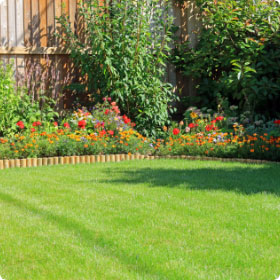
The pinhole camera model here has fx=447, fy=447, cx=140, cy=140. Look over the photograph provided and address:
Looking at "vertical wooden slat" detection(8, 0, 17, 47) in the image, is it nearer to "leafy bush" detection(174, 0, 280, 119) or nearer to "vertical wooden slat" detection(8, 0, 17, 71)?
"vertical wooden slat" detection(8, 0, 17, 71)

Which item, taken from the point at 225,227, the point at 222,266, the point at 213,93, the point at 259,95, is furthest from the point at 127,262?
the point at 213,93

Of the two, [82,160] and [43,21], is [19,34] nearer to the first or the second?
[43,21]

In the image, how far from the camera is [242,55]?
9734mm

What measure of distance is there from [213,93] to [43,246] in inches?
294

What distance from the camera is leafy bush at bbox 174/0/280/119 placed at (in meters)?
9.30

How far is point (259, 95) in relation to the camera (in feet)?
30.2

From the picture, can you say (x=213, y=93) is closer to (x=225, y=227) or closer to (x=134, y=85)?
(x=134, y=85)

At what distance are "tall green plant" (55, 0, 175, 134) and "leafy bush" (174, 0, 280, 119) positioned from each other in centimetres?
142

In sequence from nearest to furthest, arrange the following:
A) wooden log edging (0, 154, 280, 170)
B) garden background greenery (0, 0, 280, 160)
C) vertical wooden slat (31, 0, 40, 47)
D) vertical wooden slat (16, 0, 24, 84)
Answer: wooden log edging (0, 154, 280, 170) → garden background greenery (0, 0, 280, 160) → vertical wooden slat (16, 0, 24, 84) → vertical wooden slat (31, 0, 40, 47)

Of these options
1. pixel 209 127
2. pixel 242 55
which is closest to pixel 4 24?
pixel 209 127

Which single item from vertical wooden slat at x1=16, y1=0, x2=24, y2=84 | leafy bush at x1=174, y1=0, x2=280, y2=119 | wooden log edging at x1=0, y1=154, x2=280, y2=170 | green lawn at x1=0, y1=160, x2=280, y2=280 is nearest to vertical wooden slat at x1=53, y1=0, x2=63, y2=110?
vertical wooden slat at x1=16, y1=0, x2=24, y2=84

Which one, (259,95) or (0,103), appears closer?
(0,103)

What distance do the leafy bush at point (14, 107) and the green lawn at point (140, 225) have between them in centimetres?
225

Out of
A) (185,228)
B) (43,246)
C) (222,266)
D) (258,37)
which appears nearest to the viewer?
(222,266)
